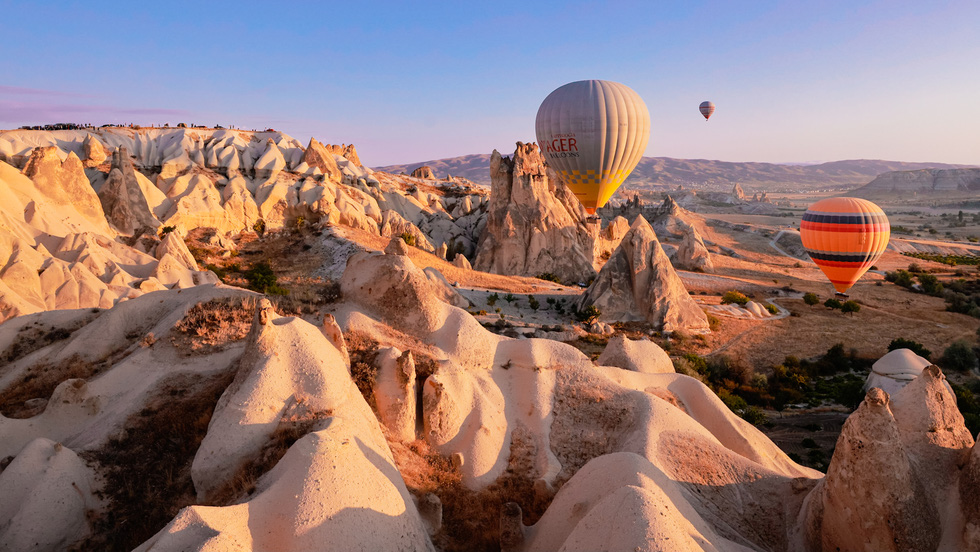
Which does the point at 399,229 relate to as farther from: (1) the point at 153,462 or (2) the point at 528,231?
(1) the point at 153,462

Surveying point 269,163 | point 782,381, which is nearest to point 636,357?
point 782,381

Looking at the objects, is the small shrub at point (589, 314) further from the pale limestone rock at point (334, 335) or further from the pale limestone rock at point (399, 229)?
the pale limestone rock at point (334, 335)

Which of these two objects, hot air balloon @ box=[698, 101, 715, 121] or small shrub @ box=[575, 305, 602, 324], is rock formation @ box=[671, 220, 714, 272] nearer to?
small shrub @ box=[575, 305, 602, 324]

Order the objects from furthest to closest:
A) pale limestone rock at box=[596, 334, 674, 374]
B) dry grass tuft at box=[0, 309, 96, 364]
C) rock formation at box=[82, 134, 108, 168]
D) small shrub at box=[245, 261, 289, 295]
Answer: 1. rock formation at box=[82, 134, 108, 168]
2. small shrub at box=[245, 261, 289, 295]
3. pale limestone rock at box=[596, 334, 674, 374]
4. dry grass tuft at box=[0, 309, 96, 364]

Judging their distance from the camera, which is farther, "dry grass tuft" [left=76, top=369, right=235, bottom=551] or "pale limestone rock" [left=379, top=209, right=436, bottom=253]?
"pale limestone rock" [left=379, top=209, right=436, bottom=253]

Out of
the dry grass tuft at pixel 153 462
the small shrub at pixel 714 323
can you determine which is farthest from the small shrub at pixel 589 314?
the dry grass tuft at pixel 153 462

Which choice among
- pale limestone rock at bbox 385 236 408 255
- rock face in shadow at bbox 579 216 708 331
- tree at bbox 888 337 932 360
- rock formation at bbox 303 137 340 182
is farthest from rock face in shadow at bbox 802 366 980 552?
rock formation at bbox 303 137 340 182
